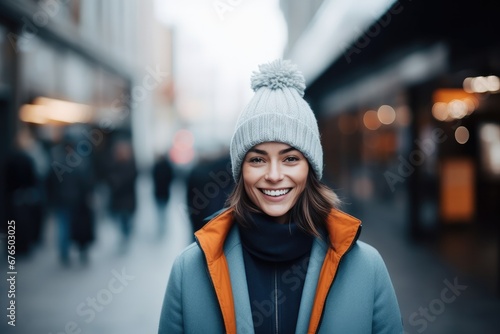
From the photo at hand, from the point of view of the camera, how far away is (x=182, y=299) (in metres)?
1.92

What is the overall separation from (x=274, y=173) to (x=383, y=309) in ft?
2.29

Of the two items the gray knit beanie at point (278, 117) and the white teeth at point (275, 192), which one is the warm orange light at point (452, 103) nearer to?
the gray knit beanie at point (278, 117)

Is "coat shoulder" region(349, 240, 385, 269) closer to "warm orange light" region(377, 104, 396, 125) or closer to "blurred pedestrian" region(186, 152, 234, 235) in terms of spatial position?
"blurred pedestrian" region(186, 152, 234, 235)

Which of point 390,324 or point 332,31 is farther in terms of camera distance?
point 332,31

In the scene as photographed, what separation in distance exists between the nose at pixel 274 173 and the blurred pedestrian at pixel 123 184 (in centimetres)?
863

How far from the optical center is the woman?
6.10 feet

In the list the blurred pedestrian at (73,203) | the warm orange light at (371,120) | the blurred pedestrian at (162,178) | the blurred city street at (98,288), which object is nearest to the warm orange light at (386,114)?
the warm orange light at (371,120)

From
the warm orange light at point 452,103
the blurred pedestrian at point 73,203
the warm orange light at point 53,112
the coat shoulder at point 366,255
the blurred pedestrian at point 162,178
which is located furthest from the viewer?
the warm orange light at point 53,112

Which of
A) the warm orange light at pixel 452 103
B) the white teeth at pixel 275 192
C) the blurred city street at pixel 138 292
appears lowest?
the blurred city street at pixel 138 292

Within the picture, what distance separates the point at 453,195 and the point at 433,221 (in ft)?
2.24

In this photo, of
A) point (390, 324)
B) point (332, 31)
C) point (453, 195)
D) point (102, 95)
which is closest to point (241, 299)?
point (390, 324)

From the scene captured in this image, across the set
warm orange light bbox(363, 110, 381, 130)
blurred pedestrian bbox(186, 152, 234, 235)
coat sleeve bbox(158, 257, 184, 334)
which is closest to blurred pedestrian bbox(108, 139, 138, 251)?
blurred pedestrian bbox(186, 152, 234, 235)

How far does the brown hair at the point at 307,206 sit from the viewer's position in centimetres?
199

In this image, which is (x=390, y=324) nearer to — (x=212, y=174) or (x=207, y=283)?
(x=207, y=283)
